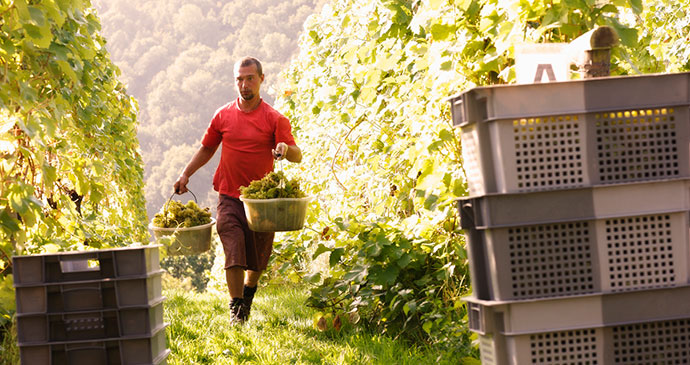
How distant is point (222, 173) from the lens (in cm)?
476

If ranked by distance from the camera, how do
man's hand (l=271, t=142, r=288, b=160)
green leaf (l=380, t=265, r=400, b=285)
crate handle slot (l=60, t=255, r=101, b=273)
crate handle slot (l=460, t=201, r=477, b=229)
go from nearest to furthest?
crate handle slot (l=460, t=201, r=477, b=229)
crate handle slot (l=60, t=255, r=101, b=273)
green leaf (l=380, t=265, r=400, b=285)
man's hand (l=271, t=142, r=288, b=160)

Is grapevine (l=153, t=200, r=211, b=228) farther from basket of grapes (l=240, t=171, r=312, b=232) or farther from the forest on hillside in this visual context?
the forest on hillside

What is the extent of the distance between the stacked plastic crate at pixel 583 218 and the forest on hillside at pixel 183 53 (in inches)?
2273

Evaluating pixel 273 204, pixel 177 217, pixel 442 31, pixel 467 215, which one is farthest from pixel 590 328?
pixel 177 217

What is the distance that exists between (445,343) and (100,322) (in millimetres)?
1519

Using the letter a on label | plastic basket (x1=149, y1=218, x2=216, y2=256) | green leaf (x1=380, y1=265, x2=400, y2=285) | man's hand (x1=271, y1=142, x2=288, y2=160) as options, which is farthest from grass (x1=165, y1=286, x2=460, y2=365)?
the letter a on label

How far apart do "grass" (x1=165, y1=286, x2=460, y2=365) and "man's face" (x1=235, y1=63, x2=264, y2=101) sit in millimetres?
1319

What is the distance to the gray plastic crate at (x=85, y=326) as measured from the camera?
7.81 ft

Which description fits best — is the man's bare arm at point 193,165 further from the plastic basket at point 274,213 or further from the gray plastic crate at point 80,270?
the gray plastic crate at point 80,270

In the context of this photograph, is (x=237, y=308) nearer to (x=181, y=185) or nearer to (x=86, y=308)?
(x=181, y=185)

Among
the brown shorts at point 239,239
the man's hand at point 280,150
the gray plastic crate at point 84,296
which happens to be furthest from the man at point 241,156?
the gray plastic crate at point 84,296

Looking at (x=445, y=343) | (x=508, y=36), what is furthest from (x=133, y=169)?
(x=508, y=36)

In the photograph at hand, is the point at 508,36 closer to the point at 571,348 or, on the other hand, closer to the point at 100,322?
the point at 571,348

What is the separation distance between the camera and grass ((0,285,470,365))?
3.45 meters
